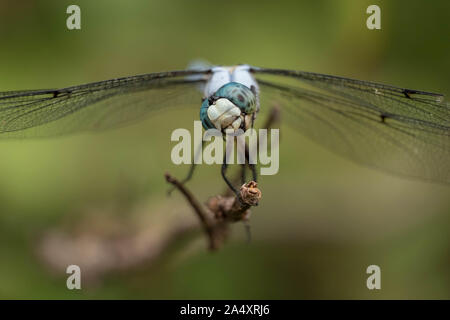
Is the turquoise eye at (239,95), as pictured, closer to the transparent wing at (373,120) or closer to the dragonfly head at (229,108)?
the dragonfly head at (229,108)

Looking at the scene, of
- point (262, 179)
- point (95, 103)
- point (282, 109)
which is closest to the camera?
point (95, 103)

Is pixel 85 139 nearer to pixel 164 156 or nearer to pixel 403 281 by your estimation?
→ pixel 164 156

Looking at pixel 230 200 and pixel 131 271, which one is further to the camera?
pixel 131 271

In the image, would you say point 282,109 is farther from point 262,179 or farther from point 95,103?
point 95,103

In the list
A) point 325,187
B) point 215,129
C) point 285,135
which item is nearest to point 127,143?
point 285,135
